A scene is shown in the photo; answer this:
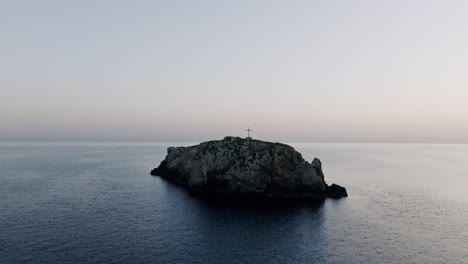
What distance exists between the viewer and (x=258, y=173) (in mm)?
114750

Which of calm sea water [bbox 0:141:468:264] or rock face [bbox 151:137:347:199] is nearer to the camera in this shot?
calm sea water [bbox 0:141:468:264]

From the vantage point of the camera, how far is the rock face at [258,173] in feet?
373

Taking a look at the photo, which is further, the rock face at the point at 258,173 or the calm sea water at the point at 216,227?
the rock face at the point at 258,173

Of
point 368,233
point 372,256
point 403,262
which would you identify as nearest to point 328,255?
point 372,256

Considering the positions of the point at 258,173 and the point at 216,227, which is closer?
the point at 216,227

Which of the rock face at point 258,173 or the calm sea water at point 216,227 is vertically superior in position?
the rock face at point 258,173

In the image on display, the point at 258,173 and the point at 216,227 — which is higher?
the point at 258,173

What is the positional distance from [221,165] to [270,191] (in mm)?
18618

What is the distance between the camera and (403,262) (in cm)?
6034

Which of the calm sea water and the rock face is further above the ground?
the rock face

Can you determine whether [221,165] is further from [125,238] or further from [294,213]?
[125,238]

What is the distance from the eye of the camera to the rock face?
114m

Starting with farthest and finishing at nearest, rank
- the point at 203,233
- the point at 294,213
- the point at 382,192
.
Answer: the point at 382,192 → the point at 294,213 → the point at 203,233

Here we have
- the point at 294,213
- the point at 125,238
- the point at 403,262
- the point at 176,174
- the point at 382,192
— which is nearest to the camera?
the point at 403,262
